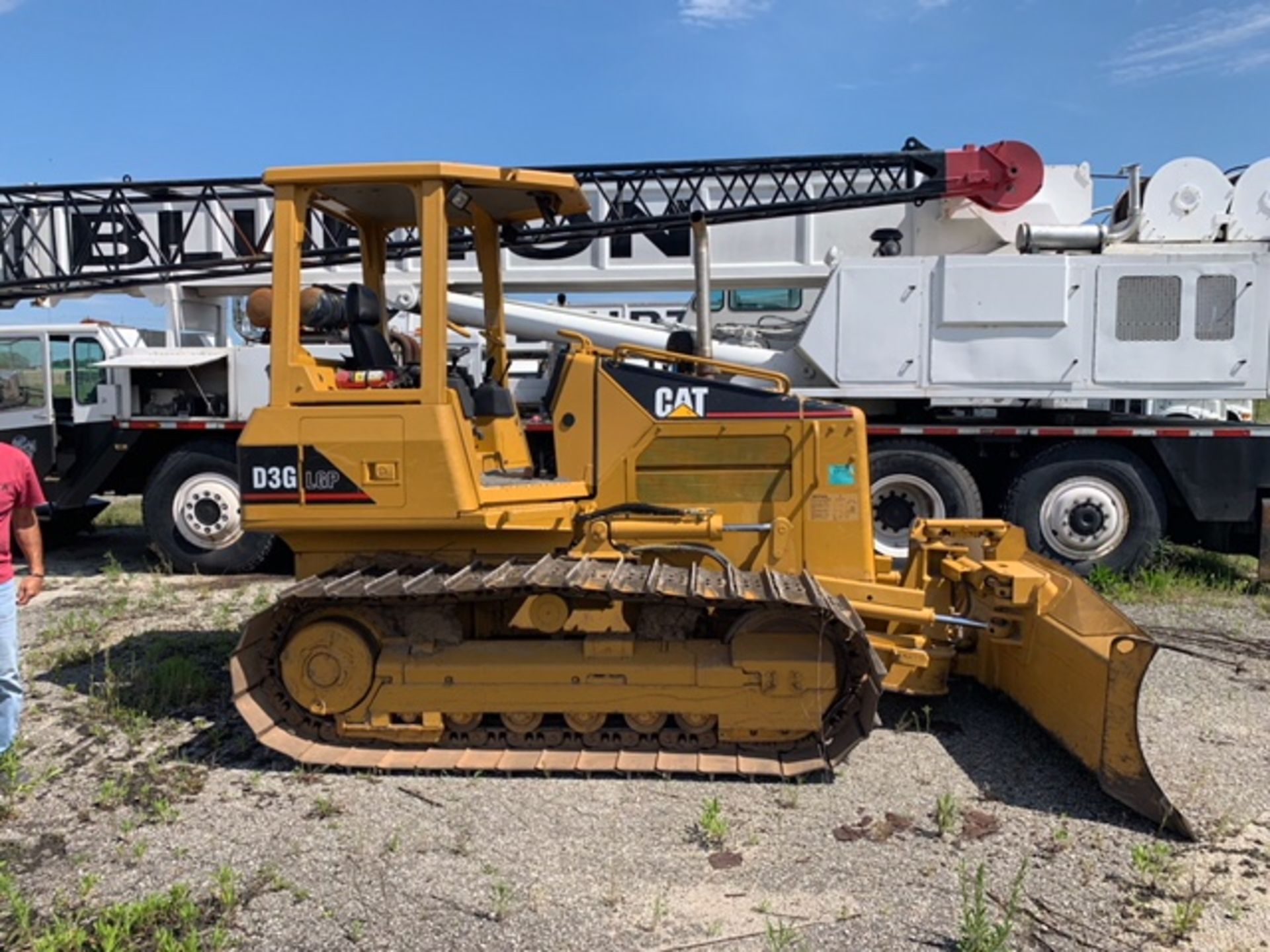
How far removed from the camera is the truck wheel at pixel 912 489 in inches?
326

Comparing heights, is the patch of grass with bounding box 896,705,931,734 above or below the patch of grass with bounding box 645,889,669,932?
above

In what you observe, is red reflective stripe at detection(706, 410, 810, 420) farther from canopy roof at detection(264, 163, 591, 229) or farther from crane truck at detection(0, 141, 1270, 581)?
crane truck at detection(0, 141, 1270, 581)

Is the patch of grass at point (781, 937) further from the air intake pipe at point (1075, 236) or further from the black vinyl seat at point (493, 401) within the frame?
the air intake pipe at point (1075, 236)

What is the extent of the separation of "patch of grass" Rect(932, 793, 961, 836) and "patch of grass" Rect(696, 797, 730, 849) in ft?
2.77

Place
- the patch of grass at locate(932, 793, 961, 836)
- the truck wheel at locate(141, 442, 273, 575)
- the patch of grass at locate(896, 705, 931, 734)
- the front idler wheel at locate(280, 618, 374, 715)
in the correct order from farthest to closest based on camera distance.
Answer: the truck wheel at locate(141, 442, 273, 575) < the patch of grass at locate(896, 705, 931, 734) < the front idler wheel at locate(280, 618, 374, 715) < the patch of grass at locate(932, 793, 961, 836)

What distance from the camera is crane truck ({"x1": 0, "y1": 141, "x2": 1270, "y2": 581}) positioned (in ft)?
26.2

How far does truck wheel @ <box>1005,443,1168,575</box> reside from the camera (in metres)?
8.13

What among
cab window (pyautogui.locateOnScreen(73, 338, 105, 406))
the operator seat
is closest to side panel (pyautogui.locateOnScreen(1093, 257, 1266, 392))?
the operator seat

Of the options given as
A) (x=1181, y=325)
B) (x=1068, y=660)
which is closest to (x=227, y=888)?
(x=1068, y=660)

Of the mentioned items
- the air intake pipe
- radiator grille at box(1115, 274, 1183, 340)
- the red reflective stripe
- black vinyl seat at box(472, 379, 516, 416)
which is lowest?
the red reflective stripe

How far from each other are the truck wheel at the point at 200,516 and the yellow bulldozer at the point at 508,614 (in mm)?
4620

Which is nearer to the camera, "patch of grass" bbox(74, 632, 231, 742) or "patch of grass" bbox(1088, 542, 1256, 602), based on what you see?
"patch of grass" bbox(74, 632, 231, 742)

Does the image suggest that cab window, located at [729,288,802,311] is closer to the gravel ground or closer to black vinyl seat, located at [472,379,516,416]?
black vinyl seat, located at [472,379,516,416]

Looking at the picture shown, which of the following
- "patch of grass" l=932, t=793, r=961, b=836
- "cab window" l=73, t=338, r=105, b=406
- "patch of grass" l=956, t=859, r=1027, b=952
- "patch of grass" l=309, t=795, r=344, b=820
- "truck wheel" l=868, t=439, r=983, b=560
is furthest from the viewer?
"cab window" l=73, t=338, r=105, b=406
